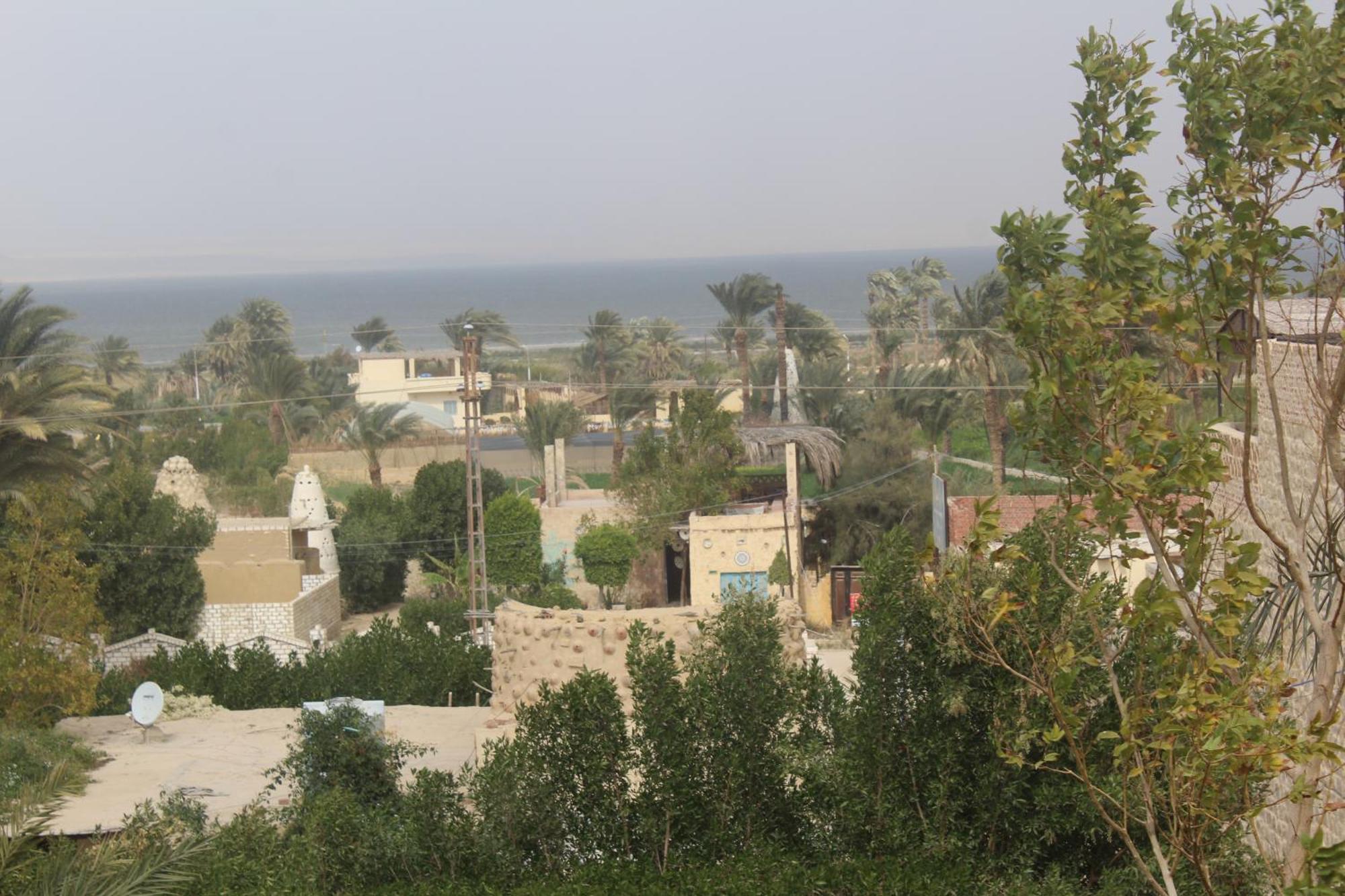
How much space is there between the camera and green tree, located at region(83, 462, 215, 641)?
27.7 meters

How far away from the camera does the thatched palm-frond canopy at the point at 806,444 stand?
3681cm


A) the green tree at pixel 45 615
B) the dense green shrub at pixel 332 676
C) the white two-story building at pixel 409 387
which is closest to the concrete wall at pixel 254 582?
the dense green shrub at pixel 332 676

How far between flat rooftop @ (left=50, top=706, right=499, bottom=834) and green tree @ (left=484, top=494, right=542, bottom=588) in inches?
525

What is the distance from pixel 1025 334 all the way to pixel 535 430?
1763 inches

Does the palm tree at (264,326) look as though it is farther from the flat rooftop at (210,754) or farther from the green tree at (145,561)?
the flat rooftop at (210,754)

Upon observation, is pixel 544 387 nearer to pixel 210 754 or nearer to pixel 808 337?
pixel 808 337

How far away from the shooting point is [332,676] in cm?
1988

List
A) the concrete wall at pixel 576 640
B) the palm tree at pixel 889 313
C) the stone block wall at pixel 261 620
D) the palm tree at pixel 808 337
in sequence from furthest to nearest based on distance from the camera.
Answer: the palm tree at pixel 889 313 → the palm tree at pixel 808 337 → the stone block wall at pixel 261 620 → the concrete wall at pixel 576 640

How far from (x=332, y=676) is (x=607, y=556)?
38.2ft

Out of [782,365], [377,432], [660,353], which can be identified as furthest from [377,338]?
[782,365]

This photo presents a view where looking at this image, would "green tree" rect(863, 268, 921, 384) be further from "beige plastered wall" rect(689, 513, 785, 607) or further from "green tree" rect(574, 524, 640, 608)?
"beige plastered wall" rect(689, 513, 785, 607)

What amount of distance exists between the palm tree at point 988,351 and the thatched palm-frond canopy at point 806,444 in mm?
4327

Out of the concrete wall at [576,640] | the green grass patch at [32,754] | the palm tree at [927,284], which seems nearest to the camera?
the green grass patch at [32,754]

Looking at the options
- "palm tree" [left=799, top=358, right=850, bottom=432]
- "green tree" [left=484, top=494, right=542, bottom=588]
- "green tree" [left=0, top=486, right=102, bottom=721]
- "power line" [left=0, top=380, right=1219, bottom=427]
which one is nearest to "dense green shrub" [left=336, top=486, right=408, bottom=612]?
"green tree" [left=484, top=494, right=542, bottom=588]
